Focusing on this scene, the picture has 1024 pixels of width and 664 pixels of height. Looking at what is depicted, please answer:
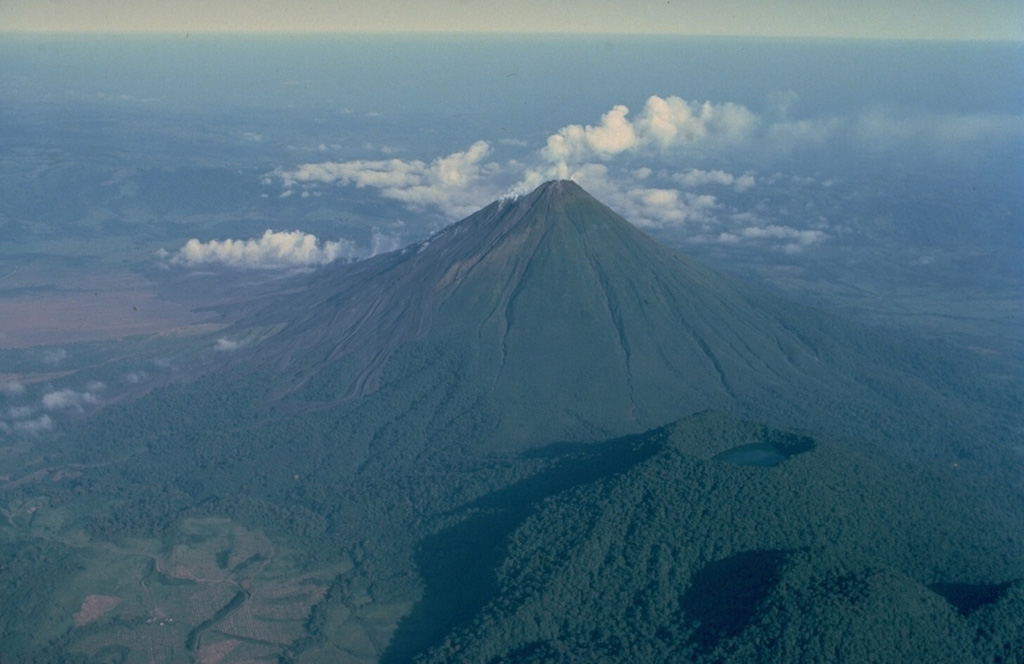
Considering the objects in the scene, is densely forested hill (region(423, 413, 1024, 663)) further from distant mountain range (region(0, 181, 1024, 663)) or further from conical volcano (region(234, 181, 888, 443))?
conical volcano (region(234, 181, 888, 443))

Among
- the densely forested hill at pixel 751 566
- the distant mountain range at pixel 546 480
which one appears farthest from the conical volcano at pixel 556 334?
the densely forested hill at pixel 751 566

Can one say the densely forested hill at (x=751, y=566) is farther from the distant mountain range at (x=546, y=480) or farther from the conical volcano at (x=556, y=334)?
the conical volcano at (x=556, y=334)

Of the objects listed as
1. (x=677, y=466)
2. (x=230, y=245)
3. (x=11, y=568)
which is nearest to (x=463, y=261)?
(x=677, y=466)

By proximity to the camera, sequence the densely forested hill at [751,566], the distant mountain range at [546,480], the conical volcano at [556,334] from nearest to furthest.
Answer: the densely forested hill at [751,566]
the distant mountain range at [546,480]
the conical volcano at [556,334]

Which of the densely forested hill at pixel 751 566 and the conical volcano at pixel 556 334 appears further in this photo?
the conical volcano at pixel 556 334

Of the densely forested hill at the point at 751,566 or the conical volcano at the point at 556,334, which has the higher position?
the conical volcano at the point at 556,334

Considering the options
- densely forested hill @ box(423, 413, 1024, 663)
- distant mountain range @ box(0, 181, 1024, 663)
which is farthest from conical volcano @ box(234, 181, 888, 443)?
densely forested hill @ box(423, 413, 1024, 663)
